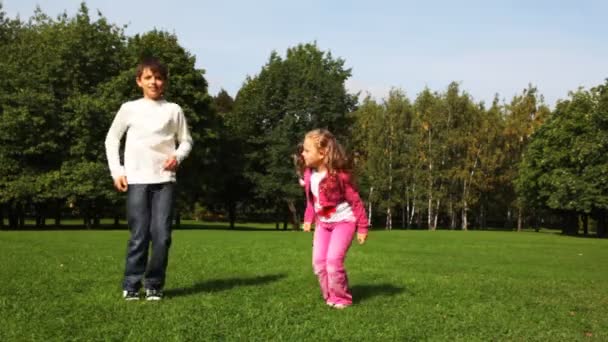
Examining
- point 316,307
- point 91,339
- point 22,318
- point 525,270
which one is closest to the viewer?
point 91,339

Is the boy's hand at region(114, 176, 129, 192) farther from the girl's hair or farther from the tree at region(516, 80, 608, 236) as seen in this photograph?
the tree at region(516, 80, 608, 236)

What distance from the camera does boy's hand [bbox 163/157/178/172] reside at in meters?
6.94

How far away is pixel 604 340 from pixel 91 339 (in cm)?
464

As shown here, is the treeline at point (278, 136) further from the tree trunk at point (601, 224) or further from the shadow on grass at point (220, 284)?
the shadow on grass at point (220, 284)

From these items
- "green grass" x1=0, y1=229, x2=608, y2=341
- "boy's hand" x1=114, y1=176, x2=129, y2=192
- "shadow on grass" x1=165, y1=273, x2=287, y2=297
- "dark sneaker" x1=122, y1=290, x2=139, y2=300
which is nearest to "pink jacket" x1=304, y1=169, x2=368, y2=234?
"green grass" x1=0, y1=229, x2=608, y2=341

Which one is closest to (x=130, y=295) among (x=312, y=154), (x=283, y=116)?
(x=312, y=154)

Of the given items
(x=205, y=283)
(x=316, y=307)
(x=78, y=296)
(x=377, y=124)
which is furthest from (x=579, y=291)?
(x=377, y=124)

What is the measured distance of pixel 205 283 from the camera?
28.1 ft

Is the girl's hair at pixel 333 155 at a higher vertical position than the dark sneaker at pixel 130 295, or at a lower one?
higher

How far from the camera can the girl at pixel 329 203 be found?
23.2 ft

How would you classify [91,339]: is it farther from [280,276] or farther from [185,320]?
[280,276]

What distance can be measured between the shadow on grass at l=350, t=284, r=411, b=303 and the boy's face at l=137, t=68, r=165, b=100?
362 cm

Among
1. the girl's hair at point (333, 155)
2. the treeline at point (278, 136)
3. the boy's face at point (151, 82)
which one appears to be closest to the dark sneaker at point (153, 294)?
the boy's face at point (151, 82)

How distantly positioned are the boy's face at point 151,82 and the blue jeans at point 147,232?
115 cm
